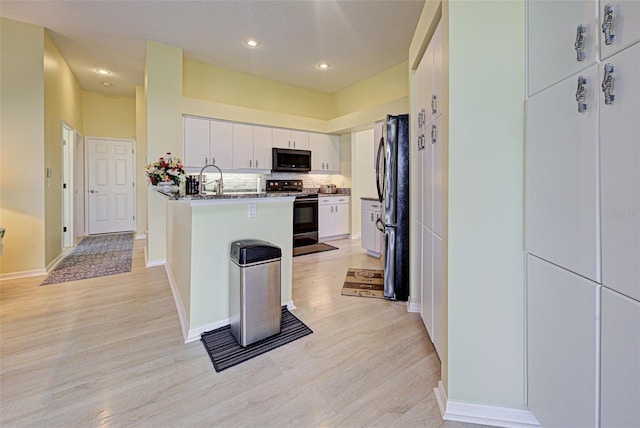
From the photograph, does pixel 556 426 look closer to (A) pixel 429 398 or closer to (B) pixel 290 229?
(A) pixel 429 398

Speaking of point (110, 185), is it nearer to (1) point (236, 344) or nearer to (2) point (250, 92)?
(2) point (250, 92)

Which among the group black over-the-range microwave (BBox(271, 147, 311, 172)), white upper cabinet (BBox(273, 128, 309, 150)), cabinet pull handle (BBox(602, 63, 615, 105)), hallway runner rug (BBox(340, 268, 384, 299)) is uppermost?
white upper cabinet (BBox(273, 128, 309, 150))

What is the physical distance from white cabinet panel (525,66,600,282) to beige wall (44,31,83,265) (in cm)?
510

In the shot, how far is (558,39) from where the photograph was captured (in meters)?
1.12

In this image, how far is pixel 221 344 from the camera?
2090 mm

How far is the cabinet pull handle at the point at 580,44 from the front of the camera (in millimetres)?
1000

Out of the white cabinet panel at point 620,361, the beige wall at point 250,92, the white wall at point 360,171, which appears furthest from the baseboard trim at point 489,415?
the beige wall at point 250,92

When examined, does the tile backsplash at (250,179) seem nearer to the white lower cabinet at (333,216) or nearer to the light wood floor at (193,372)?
the white lower cabinet at (333,216)

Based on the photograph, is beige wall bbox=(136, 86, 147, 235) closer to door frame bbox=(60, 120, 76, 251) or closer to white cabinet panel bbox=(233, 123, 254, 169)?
door frame bbox=(60, 120, 76, 251)

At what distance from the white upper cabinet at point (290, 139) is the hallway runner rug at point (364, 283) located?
9.02 feet

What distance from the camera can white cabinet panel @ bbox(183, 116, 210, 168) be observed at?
4328 mm

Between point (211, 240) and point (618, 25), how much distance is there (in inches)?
92.3

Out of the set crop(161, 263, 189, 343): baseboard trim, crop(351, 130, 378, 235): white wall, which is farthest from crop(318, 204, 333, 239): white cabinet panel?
crop(161, 263, 189, 343): baseboard trim

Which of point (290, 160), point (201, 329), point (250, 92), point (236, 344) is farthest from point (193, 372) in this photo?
point (250, 92)
